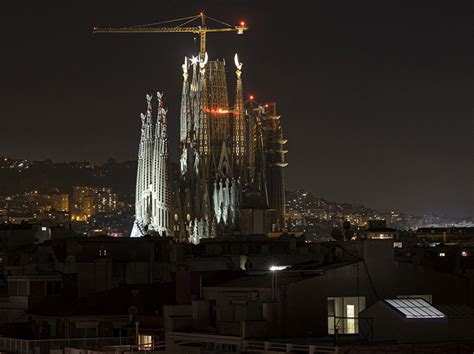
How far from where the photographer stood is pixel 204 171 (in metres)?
182

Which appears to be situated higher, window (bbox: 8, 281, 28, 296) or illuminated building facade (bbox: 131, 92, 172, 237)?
illuminated building facade (bbox: 131, 92, 172, 237)

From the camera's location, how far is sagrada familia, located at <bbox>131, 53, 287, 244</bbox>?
176 meters

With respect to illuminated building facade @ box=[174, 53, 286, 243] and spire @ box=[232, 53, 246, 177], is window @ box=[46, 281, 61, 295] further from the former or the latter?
spire @ box=[232, 53, 246, 177]

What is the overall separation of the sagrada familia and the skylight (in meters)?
140

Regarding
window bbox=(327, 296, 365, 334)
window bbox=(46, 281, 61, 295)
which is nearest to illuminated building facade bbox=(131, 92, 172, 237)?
window bbox=(46, 281, 61, 295)

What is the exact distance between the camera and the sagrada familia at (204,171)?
6939 inches

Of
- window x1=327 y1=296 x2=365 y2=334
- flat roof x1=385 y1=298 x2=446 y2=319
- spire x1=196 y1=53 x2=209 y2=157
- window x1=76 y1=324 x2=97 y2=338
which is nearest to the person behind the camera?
flat roof x1=385 y1=298 x2=446 y2=319

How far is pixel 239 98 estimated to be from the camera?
187 meters

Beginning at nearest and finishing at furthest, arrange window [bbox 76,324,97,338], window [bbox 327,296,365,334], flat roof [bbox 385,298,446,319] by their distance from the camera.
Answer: flat roof [bbox 385,298,446,319] < window [bbox 327,296,365,334] < window [bbox 76,324,97,338]

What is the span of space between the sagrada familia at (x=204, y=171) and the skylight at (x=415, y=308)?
459 ft

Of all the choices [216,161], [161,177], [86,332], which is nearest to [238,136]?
[216,161]

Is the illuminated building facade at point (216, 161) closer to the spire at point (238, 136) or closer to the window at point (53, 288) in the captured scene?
the spire at point (238, 136)

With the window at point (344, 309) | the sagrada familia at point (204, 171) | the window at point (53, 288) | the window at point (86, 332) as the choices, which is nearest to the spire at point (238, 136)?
the sagrada familia at point (204, 171)

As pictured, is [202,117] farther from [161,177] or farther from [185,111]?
[161,177]
